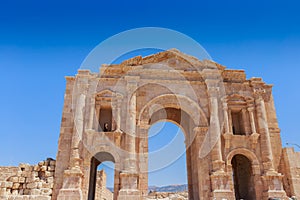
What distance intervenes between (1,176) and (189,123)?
38.4 ft

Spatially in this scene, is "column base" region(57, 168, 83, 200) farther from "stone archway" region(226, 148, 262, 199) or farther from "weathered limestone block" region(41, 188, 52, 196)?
"stone archway" region(226, 148, 262, 199)

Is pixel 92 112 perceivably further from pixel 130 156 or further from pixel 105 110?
pixel 130 156

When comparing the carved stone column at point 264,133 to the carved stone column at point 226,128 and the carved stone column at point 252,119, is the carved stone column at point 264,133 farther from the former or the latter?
the carved stone column at point 226,128

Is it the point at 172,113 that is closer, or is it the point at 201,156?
the point at 201,156

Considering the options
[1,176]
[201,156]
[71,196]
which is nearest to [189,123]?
[201,156]

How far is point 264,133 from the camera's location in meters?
16.7

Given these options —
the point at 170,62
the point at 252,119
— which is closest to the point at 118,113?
the point at 170,62

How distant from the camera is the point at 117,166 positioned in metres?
15.4

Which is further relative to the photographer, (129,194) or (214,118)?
(214,118)

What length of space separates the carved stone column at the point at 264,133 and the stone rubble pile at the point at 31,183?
12.0 metres

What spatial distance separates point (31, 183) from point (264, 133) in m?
13.6

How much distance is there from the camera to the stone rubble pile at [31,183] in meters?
14.4

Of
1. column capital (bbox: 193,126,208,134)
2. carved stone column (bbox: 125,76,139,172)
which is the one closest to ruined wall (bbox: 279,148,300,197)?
column capital (bbox: 193,126,208,134)

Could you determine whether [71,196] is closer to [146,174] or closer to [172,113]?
[146,174]
